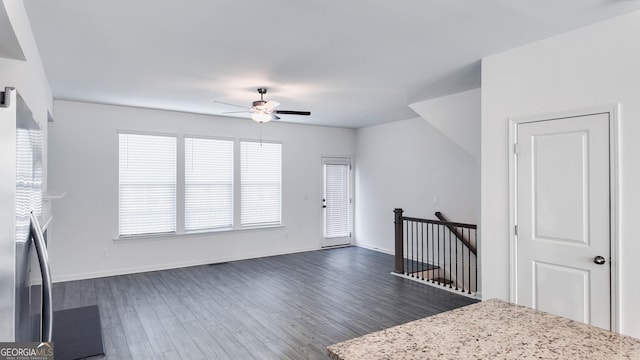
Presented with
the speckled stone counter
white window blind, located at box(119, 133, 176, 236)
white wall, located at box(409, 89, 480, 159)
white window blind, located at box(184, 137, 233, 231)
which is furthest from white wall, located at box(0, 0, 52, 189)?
white wall, located at box(409, 89, 480, 159)

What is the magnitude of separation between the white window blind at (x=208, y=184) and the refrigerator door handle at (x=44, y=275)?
5.02 meters

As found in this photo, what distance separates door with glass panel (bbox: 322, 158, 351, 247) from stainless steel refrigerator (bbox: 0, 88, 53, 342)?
22.1 feet

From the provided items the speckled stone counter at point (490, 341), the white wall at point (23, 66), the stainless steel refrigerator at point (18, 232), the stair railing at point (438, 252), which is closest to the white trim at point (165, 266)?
the stair railing at point (438, 252)

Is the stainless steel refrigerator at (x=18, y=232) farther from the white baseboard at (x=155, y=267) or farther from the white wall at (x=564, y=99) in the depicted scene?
the white baseboard at (x=155, y=267)

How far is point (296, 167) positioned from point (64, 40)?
4983 millimetres

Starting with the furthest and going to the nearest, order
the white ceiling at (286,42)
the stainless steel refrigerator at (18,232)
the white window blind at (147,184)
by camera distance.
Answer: the white window blind at (147,184)
the white ceiling at (286,42)
the stainless steel refrigerator at (18,232)

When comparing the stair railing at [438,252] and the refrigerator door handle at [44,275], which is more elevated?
the refrigerator door handle at [44,275]

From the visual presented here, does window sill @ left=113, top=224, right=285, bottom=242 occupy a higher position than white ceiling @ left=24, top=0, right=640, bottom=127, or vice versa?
white ceiling @ left=24, top=0, right=640, bottom=127

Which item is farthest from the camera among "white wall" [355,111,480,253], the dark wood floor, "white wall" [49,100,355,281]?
"white wall" [355,111,480,253]

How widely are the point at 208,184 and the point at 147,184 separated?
1026 millimetres

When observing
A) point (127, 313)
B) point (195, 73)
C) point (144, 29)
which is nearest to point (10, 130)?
point (144, 29)

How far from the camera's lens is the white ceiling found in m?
2.52

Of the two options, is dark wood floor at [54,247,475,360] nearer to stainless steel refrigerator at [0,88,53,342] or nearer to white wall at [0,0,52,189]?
stainless steel refrigerator at [0,88,53,342]

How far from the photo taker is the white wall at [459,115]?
15.0ft
